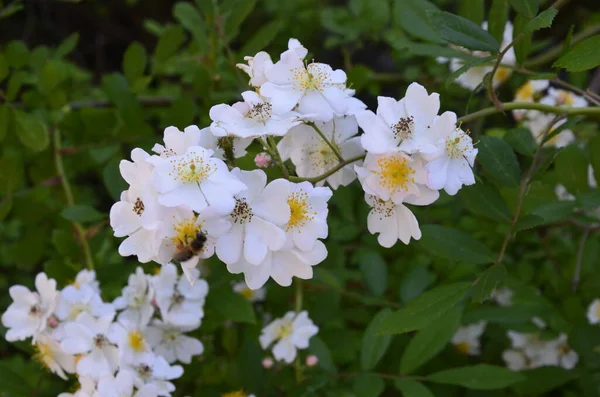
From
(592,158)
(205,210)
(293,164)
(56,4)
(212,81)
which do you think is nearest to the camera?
(205,210)

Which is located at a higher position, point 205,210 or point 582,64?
point 205,210

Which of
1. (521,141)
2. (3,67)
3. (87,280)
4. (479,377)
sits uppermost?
(3,67)

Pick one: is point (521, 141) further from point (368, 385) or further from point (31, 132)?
point (31, 132)

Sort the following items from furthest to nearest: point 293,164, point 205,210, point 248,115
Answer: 1. point 293,164
2. point 248,115
3. point 205,210

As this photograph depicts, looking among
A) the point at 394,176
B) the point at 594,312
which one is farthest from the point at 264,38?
the point at 594,312

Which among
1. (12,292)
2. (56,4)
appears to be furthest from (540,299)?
(56,4)

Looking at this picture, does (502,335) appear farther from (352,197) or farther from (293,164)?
(293,164)
